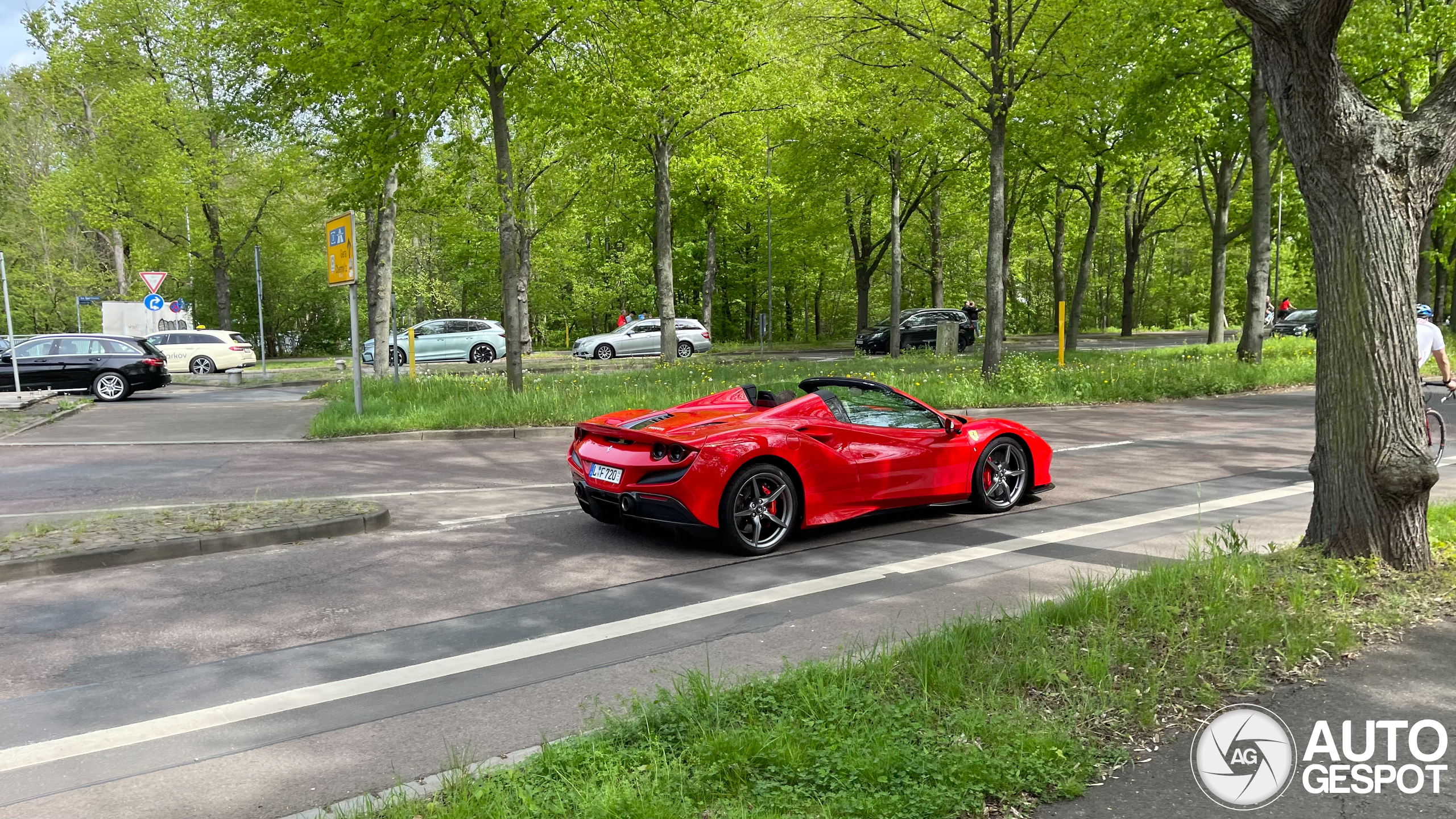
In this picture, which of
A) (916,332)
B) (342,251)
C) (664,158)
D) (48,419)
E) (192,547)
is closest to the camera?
(192,547)

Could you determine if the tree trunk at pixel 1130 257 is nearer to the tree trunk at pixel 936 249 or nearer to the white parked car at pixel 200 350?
the tree trunk at pixel 936 249

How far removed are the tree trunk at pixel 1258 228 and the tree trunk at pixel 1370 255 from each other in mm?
17261

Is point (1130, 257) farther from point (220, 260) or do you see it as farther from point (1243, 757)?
point (1243, 757)

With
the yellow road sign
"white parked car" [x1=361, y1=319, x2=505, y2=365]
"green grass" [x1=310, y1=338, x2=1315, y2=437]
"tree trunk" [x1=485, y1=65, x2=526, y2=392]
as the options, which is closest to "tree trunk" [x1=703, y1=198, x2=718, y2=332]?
"white parked car" [x1=361, y1=319, x2=505, y2=365]

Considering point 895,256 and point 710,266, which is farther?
point 710,266

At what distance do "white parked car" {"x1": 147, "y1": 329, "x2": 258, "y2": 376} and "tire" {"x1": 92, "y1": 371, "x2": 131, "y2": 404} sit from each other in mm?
9952

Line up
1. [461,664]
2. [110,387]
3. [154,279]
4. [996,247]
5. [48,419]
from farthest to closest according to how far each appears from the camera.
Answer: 1. [154,279]
2. [110,387]
3. [996,247]
4. [48,419]
5. [461,664]

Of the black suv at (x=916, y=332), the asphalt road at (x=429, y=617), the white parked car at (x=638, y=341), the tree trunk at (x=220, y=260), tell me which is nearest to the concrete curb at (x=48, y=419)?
the asphalt road at (x=429, y=617)

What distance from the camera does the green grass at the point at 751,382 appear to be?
15.0m

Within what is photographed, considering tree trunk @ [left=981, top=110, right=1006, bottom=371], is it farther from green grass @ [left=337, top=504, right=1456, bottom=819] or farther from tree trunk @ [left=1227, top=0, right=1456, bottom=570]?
green grass @ [left=337, top=504, right=1456, bottom=819]

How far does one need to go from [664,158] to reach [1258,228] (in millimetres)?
14420

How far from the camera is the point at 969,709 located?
380 centimetres

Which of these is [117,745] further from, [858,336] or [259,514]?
[858,336]

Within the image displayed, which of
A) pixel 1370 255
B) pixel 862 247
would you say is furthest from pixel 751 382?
pixel 862 247
